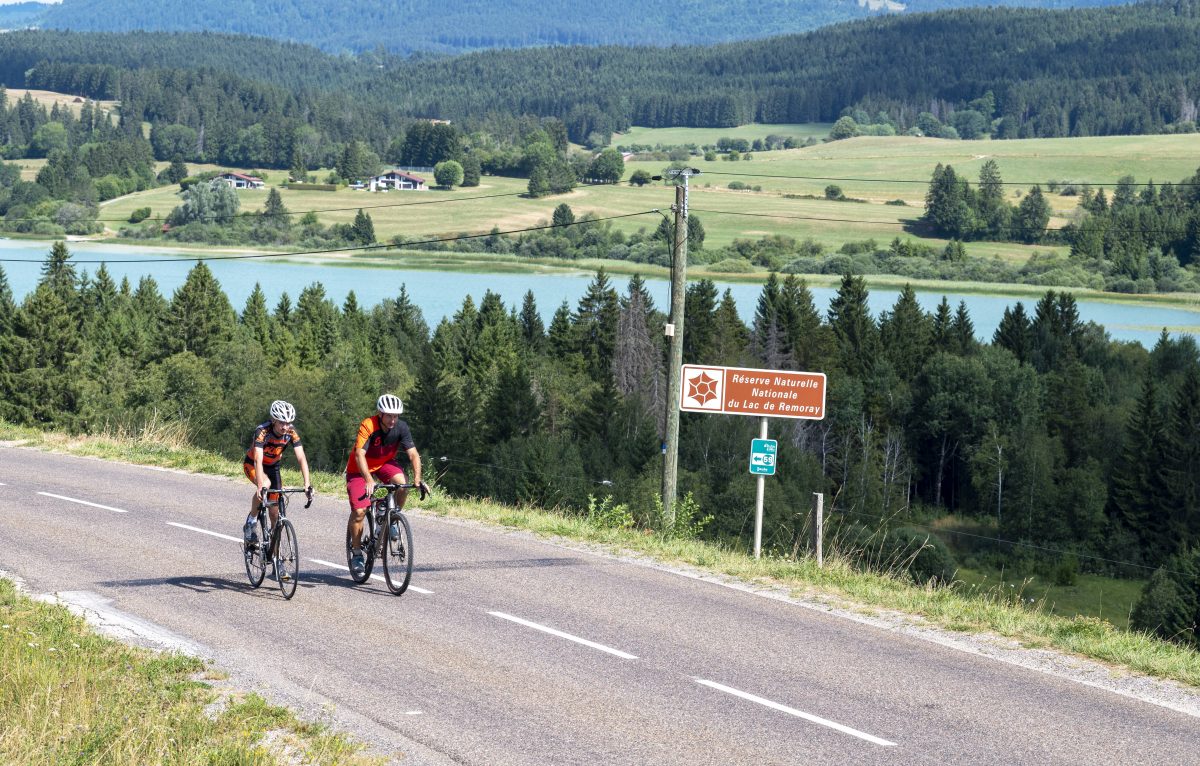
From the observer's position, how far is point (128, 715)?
8.69 metres

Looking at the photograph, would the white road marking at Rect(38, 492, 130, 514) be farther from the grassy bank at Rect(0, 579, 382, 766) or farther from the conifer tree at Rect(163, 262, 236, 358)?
the conifer tree at Rect(163, 262, 236, 358)

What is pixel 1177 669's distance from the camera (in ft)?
36.3

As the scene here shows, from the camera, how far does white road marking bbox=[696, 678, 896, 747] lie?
9045mm

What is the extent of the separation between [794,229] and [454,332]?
79.2 metres

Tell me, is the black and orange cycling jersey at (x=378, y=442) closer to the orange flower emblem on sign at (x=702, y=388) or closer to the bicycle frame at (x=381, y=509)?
the bicycle frame at (x=381, y=509)

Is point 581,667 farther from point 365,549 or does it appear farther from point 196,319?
point 196,319

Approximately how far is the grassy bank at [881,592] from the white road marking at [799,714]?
3421 mm

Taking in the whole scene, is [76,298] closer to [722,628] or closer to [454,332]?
[454,332]

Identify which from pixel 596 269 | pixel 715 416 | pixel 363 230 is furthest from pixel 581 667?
pixel 363 230

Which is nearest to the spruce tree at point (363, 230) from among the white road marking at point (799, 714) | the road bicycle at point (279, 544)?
the road bicycle at point (279, 544)

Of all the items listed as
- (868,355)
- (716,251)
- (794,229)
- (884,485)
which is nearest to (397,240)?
(716,251)

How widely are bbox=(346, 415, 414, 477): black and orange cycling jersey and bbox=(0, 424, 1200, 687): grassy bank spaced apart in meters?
4.36

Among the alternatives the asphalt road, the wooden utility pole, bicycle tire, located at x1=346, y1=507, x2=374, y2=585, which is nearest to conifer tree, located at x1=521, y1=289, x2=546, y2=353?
the wooden utility pole

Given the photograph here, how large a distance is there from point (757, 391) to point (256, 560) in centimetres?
729
